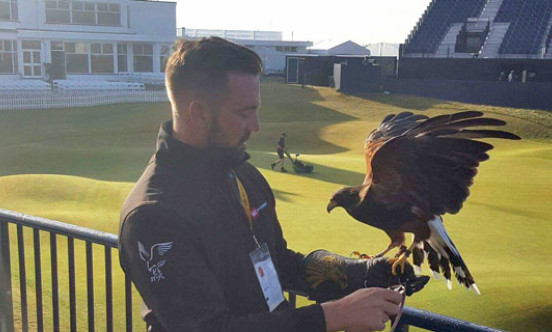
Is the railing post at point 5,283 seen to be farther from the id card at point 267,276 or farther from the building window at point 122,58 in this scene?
the building window at point 122,58

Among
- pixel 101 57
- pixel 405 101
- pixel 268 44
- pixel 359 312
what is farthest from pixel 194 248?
pixel 268 44

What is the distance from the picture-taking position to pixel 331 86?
37.3 meters

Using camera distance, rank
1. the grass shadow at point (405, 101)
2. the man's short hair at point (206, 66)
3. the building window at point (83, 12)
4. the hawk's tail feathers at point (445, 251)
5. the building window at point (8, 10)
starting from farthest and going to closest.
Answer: the building window at point (83, 12)
the building window at point (8, 10)
the grass shadow at point (405, 101)
the hawk's tail feathers at point (445, 251)
the man's short hair at point (206, 66)

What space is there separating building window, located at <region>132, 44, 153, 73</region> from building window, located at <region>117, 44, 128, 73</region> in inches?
25.2

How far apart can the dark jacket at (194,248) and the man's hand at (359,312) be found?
3 cm

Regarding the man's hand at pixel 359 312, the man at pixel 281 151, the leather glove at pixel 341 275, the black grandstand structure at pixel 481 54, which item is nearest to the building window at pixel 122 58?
the black grandstand structure at pixel 481 54

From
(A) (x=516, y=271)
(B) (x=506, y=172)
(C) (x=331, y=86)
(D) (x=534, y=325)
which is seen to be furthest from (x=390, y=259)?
(C) (x=331, y=86)

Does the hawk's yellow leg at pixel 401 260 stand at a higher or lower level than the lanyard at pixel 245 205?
lower

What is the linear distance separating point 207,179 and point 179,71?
0.35 meters

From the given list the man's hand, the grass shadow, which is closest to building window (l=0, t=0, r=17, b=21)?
the grass shadow

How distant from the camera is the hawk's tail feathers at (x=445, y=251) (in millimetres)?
2250

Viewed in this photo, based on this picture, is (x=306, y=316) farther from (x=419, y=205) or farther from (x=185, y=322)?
(x=419, y=205)

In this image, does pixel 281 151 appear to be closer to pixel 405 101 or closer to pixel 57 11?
pixel 405 101

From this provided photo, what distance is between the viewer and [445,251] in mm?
2318
